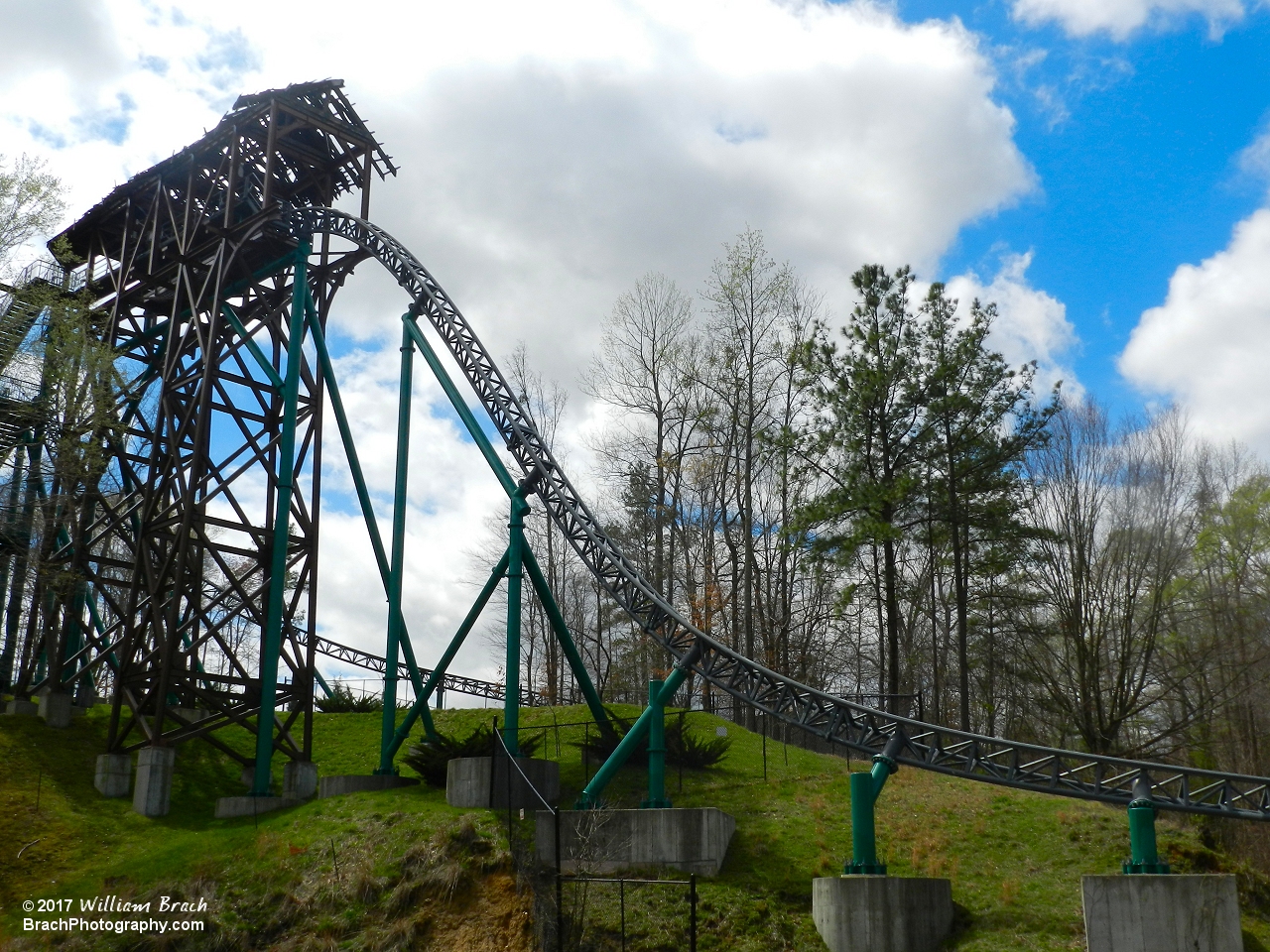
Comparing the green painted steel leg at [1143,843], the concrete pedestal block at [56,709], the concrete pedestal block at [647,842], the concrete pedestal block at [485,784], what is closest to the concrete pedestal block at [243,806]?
the concrete pedestal block at [485,784]

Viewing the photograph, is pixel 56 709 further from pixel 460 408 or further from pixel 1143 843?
pixel 1143 843

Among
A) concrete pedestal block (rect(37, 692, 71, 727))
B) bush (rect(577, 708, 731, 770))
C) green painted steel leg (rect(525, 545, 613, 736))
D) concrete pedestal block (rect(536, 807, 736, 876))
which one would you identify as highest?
green painted steel leg (rect(525, 545, 613, 736))

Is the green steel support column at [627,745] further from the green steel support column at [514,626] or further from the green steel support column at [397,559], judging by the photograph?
the green steel support column at [397,559]

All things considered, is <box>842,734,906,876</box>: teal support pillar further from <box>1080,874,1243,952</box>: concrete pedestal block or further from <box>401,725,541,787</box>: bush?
<box>401,725,541,787</box>: bush

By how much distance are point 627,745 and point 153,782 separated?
9.02 meters

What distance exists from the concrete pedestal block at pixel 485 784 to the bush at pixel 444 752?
1.24 m

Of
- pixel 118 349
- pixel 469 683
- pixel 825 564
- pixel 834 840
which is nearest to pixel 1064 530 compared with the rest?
pixel 825 564

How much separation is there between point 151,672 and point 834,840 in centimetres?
1327

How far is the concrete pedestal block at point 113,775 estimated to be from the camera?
19.5 m

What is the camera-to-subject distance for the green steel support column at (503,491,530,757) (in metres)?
17.5

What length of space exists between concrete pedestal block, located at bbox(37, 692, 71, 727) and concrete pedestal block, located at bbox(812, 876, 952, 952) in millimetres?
16677

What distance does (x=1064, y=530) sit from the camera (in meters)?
25.8

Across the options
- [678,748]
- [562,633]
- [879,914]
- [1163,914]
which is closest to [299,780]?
[562,633]

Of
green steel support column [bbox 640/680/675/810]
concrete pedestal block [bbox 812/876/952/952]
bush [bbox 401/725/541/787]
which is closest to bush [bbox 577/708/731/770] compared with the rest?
bush [bbox 401/725/541/787]
